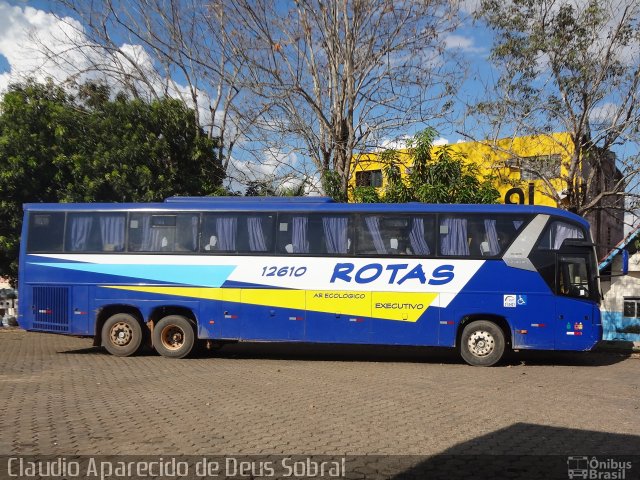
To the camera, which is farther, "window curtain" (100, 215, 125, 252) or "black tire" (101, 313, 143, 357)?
"black tire" (101, 313, 143, 357)

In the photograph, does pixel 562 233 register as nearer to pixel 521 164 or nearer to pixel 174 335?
pixel 521 164

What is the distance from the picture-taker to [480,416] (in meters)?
7.22

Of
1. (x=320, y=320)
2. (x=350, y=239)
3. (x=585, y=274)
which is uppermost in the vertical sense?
(x=350, y=239)

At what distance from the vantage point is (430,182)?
16.2 meters

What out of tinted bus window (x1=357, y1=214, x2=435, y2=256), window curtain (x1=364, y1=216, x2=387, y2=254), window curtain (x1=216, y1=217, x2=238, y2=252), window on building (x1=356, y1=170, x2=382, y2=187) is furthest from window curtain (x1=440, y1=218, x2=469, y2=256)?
window on building (x1=356, y1=170, x2=382, y2=187)

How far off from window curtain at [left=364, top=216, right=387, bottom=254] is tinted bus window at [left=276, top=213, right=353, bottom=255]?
0.42 meters

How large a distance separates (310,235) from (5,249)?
415 inches

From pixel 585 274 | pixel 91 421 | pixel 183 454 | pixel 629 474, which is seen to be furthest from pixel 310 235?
pixel 629 474

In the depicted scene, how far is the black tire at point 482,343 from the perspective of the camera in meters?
11.8

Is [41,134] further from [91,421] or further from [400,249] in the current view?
[91,421]

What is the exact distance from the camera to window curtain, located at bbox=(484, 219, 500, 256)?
11758 mm

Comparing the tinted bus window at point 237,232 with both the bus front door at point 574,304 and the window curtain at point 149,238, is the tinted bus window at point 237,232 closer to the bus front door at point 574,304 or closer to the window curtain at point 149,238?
the window curtain at point 149,238

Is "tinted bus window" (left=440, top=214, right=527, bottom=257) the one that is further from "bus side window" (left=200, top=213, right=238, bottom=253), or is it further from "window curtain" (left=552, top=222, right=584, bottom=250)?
"bus side window" (left=200, top=213, right=238, bottom=253)

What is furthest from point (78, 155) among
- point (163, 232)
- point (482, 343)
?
point (482, 343)
